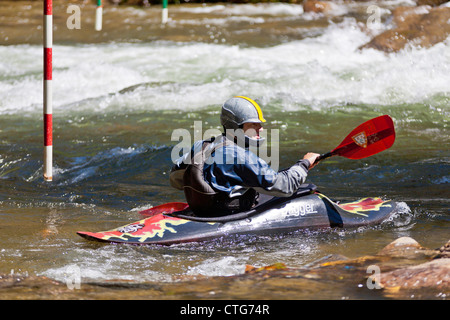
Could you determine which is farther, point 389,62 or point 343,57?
point 343,57

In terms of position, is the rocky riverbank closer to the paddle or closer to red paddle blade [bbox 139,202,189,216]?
red paddle blade [bbox 139,202,189,216]

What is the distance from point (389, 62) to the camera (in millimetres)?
9766

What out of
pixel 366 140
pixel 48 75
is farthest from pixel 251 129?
pixel 48 75

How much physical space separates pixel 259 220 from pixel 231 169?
471 millimetres

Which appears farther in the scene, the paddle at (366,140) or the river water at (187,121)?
the paddle at (366,140)

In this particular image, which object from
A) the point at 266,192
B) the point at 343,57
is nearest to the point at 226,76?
the point at 343,57

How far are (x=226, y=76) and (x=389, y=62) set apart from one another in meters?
2.44

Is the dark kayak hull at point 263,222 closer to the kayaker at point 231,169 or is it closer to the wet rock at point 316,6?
the kayaker at point 231,169

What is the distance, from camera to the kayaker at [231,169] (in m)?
3.84

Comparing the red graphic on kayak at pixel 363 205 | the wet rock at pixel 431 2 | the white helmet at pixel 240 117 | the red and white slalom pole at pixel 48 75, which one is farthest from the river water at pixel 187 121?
the wet rock at pixel 431 2

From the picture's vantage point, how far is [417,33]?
1031 centimetres

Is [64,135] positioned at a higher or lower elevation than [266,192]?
lower

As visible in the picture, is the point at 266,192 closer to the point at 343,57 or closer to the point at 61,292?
the point at 61,292

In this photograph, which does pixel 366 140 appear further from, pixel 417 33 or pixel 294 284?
pixel 417 33
